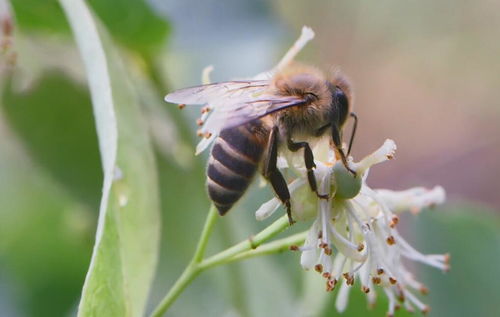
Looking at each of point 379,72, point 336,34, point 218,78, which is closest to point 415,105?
point 379,72

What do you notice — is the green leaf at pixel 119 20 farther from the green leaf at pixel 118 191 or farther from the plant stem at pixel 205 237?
the plant stem at pixel 205 237

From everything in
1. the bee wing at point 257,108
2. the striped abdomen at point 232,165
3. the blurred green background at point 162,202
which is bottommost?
the blurred green background at point 162,202

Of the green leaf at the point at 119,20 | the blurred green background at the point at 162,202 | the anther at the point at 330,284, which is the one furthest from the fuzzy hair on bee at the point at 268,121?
the green leaf at the point at 119,20

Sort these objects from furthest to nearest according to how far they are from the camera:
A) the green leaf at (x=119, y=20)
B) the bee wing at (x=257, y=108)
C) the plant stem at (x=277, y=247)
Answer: the green leaf at (x=119, y=20) → the plant stem at (x=277, y=247) → the bee wing at (x=257, y=108)

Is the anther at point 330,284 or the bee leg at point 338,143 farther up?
the bee leg at point 338,143

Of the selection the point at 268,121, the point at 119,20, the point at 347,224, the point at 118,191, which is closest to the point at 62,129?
the point at 119,20

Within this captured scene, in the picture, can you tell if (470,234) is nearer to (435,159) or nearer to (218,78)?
(218,78)

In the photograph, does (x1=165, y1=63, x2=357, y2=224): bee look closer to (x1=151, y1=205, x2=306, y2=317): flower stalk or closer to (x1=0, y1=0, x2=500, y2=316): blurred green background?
(x1=151, y1=205, x2=306, y2=317): flower stalk
